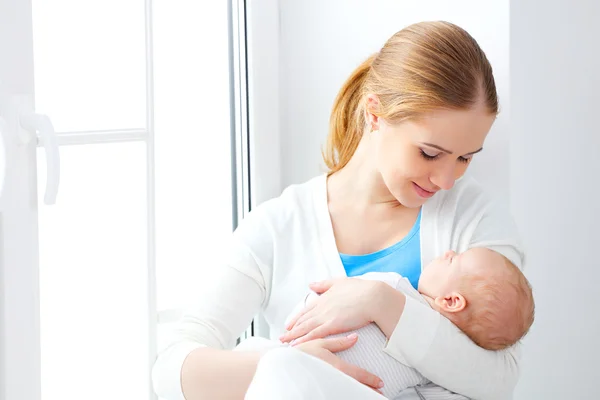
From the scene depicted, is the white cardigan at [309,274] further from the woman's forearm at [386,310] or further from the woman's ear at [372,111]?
the woman's ear at [372,111]

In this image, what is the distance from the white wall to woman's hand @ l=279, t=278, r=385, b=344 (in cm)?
65

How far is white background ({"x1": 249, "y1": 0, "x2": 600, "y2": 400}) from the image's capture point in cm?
184

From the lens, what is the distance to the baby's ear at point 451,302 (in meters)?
1.47

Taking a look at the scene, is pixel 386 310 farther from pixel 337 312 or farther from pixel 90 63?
pixel 90 63

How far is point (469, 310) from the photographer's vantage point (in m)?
1.47

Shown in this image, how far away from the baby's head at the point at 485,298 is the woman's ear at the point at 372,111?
0.30 m

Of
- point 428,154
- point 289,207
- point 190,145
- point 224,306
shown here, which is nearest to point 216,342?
point 224,306

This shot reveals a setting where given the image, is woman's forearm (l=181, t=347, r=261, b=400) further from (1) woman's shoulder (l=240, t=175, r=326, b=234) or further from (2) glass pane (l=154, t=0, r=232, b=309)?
(1) woman's shoulder (l=240, t=175, r=326, b=234)

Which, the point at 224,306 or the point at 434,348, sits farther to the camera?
the point at 224,306

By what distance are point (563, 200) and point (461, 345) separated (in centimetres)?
77

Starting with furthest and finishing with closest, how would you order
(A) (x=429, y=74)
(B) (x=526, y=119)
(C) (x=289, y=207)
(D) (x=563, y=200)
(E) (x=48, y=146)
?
(D) (x=563, y=200), (B) (x=526, y=119), (C) (x=289, y=207), (A) (x=429, y=74), (E) (x=48, y=146)

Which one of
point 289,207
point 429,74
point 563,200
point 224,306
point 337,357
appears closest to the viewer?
point 337,357

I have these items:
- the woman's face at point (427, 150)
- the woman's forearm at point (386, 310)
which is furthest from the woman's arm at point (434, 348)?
the woman's face at point (427, 150)

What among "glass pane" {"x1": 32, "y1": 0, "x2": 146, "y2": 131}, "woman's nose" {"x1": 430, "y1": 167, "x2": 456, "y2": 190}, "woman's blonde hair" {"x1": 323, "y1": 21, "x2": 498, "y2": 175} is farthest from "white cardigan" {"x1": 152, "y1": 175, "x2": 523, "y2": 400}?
"glass pane" {"x1": 32, "y1": 0, "x2": 146, "y2": 131}
